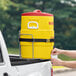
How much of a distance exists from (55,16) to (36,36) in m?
36.5

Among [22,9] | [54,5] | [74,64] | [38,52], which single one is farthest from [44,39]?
[54,5]

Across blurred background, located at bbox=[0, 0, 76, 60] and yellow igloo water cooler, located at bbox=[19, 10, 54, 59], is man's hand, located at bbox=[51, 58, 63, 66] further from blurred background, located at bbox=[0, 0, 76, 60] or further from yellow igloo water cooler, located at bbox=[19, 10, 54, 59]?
blurred background, located at bbox=[0, 0, 76, 60]

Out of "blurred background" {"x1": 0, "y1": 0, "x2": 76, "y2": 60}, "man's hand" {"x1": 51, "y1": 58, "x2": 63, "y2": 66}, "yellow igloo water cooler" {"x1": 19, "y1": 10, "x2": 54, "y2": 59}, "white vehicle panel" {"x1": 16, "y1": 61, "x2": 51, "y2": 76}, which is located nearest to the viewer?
"man's hand" {"x1": 51, "y1": 58, "x2": 63, "y2": 66}

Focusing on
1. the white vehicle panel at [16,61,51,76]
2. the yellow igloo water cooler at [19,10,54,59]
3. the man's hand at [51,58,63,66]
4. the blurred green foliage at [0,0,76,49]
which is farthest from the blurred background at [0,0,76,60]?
the man's hand at [51,58,63,66]

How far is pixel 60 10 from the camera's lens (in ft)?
142

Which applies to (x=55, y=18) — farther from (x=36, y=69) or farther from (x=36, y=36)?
(x=36, y=69)

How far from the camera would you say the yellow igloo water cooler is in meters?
5.84

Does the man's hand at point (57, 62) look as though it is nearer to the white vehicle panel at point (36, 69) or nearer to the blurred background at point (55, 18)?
the white vehicle panel at point (36, 69)

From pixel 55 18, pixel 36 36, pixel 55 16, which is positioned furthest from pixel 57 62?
pixel 55 18

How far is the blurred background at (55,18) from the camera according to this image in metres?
41.5

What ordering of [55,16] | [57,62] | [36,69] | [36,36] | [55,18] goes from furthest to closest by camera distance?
[55,18]
[55,16]
[36,36]
[36,69]
[57,62]

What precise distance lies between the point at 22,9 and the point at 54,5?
5.09 metres

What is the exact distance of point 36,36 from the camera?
5.89 metres

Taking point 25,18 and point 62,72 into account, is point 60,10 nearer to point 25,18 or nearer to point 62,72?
point 62,72
